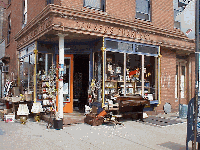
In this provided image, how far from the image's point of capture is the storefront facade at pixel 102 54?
8258 millimetres

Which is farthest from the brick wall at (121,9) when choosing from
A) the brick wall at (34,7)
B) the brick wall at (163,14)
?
the brick wall at (34,7)

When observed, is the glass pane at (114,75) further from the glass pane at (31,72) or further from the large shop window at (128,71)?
the glass pane at (31,72)

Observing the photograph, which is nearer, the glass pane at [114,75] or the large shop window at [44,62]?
the glass pane at [114,75]

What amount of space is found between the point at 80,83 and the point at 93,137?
5.82m

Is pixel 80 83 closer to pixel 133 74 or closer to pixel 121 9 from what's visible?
pixel 133 74

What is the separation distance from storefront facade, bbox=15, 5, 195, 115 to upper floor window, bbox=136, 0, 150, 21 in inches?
21.3

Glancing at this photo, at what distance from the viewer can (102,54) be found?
8938 mm

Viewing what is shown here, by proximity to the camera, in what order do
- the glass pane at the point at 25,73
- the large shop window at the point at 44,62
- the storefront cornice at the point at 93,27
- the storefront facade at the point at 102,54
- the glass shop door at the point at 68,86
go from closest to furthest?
the storefront cornice at the point at 93,27
the storefront facade at the point at 102,54
the large shop window at the point at 44,62
the glass shop door at the point at 68,86
the glass pane at the point at 25,73

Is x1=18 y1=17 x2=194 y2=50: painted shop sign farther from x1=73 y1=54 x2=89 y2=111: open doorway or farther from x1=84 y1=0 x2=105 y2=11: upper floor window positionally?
x1=73 y1=54 x2=89 y2=111: open doorway

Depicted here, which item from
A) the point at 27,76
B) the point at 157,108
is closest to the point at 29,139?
the point at 27,76

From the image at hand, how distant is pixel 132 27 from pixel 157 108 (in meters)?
4.50

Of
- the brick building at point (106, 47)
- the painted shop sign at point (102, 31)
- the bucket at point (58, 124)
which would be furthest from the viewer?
the brick building at point (106, 47)

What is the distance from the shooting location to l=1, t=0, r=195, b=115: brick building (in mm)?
8375

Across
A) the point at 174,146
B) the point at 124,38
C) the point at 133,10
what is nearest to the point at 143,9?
the point at 133,10
